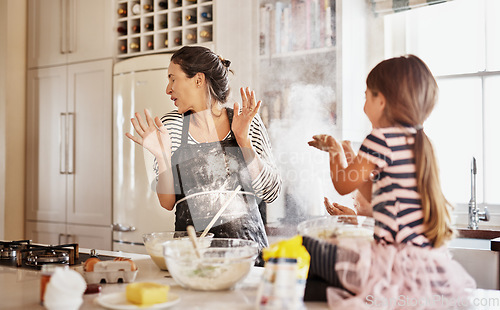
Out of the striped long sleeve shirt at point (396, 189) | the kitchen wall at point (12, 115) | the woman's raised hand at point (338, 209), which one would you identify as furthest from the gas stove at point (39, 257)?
the kitchen wall at point (12, 115)

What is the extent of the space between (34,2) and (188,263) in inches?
127

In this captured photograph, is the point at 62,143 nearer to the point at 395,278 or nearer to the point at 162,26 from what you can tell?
the point at 162,26

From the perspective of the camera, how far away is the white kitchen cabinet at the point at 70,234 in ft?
10.6

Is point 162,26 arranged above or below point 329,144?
above

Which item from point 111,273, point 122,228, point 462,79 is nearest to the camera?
point 111,273

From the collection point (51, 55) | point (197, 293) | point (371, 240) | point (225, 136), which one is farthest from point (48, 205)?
point (371, 240)

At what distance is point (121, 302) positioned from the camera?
3.45 feet

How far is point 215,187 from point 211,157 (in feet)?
0.37

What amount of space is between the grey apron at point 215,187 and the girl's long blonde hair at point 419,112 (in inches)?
32.4

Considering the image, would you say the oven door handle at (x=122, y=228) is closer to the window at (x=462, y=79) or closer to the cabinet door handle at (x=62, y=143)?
the cabinet door handle at (x=62, y=143)

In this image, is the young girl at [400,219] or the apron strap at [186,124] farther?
the apron strap at [186,124]

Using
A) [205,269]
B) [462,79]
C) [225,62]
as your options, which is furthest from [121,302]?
[462,79]

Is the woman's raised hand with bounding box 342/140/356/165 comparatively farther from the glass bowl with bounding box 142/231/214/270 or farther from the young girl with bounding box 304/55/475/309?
the glass bowl with bounding box 142/231/214/270

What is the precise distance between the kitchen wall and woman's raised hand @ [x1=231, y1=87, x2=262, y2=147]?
241 centimetres
